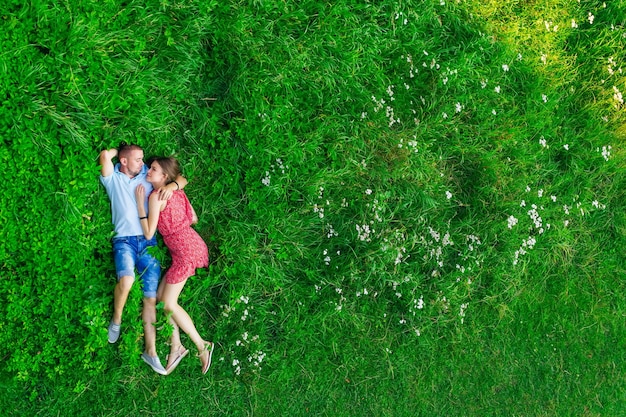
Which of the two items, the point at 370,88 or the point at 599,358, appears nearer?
the point at 370,88

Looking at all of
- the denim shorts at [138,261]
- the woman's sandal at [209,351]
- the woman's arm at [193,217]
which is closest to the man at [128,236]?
the denim shorts at [138,261]

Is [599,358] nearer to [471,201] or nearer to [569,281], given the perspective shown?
[569,281]

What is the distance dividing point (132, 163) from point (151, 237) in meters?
0.62

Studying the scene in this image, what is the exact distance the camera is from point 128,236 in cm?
420

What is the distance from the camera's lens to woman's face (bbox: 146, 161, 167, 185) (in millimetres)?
4227

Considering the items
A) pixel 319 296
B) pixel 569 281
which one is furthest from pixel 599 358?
pixel 319 296

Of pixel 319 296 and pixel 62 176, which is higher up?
pixel 319 296

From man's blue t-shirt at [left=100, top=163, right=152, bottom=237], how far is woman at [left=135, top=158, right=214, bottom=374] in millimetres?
46

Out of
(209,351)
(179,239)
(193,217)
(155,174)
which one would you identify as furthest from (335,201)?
(209,351)

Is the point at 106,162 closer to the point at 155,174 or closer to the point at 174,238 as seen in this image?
the point at 155,174

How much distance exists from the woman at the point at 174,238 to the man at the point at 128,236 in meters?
0.06

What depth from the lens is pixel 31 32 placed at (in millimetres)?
3848

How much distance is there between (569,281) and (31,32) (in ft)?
18.3

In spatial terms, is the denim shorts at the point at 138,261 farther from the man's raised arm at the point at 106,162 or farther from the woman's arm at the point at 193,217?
the man's raised arm at the point at 106,162
